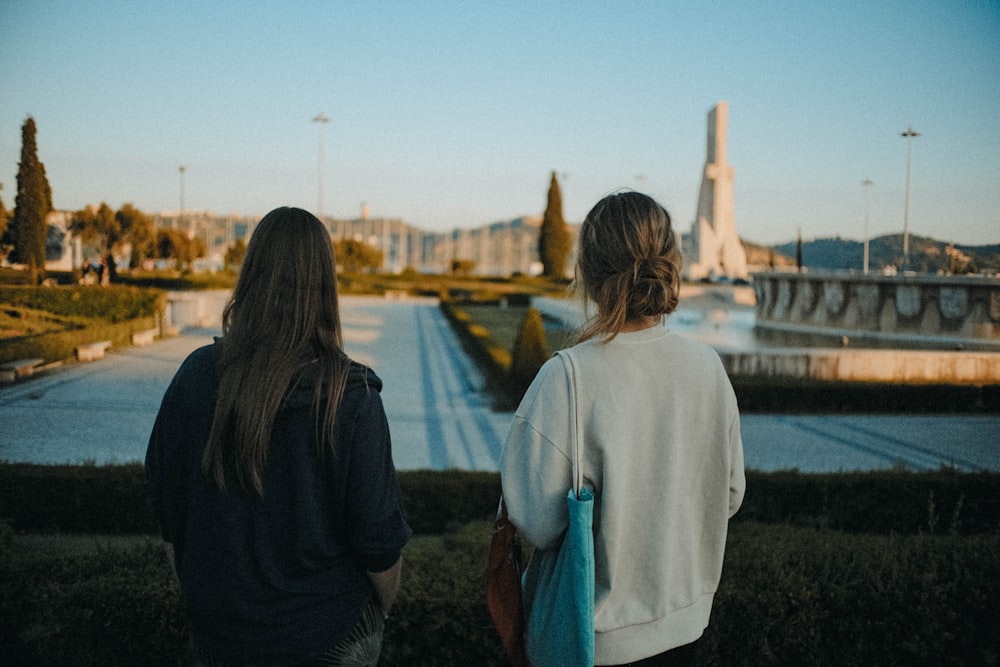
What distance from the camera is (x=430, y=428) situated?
887 centimetres

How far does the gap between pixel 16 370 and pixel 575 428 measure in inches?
147

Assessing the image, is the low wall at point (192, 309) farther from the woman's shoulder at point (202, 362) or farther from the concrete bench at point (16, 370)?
the woman's shoulder at point (202, 362)

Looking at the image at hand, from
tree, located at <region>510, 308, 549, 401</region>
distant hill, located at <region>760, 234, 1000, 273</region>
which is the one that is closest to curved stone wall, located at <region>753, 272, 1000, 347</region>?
distant hill, located at <region>760, 234, 1000, 273</region>

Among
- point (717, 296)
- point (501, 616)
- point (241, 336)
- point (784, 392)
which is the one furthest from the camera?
point (717, 296)

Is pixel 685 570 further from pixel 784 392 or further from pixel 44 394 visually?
pixel 784 392

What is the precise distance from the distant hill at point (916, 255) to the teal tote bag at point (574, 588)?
17.9ft

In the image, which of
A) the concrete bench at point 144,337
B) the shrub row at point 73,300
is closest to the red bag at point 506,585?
the shrub row at point 73,300

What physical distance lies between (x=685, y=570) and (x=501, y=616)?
1.26 ft

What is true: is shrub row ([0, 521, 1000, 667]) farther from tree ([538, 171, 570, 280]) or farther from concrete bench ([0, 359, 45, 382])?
tree ([538, 171, 570, 280])

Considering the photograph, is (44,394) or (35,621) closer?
(35,621)

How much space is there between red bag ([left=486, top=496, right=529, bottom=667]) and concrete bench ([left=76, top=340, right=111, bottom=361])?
186 inches

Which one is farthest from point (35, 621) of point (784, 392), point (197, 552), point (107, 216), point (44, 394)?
point (784, 392)

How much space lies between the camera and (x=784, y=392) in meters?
10.2

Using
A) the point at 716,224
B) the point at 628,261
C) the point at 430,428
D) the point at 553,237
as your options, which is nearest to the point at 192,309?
the point at 430,428
